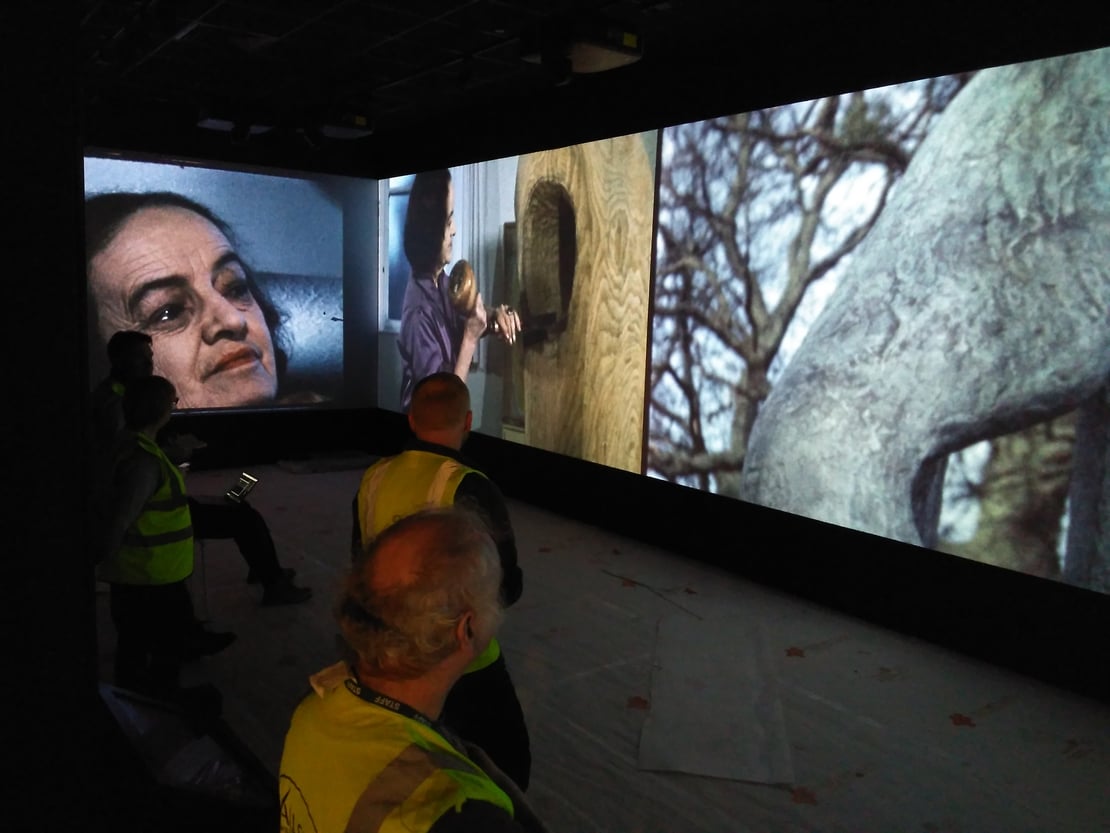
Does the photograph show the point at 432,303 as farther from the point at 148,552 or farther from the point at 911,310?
the point at 148,552

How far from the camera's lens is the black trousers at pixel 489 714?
2.23 m

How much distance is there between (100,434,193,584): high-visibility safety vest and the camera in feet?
10.4

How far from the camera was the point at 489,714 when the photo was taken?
224 cm

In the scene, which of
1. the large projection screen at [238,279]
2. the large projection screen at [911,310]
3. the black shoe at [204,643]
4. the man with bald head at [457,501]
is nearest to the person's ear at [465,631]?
the man with bald head at [457,501]

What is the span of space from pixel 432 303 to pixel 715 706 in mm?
5936

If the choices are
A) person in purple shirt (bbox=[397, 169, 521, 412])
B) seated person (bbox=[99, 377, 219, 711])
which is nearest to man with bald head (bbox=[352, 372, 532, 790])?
seated person (bbox=[99, 377, 219, 711])

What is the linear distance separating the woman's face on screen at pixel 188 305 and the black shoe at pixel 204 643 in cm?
A: 496

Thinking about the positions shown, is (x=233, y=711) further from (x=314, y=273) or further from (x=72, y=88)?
(x=314, y=273)

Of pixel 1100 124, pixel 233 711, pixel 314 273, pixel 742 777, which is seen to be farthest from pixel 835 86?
pixel 314 273

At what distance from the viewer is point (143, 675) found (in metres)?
3.38

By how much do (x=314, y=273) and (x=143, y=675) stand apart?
654 centimetres

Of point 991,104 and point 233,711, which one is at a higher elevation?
point 991,104

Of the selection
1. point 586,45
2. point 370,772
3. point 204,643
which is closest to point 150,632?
point 204,643

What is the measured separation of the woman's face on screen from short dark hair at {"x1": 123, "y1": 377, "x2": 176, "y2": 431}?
5.55 metres
